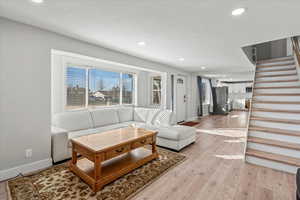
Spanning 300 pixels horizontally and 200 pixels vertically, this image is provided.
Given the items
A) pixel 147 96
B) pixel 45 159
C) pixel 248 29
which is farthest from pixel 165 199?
pixel 147 96

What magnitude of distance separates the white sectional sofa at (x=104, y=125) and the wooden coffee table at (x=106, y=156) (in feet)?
1.58

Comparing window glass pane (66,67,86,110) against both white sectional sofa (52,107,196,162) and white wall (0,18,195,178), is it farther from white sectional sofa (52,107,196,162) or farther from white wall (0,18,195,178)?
white wall (0,18,195,178)

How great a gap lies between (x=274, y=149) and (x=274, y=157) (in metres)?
0.20

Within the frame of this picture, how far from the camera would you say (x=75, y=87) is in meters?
3.87

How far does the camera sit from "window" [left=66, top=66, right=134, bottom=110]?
12.5 ft

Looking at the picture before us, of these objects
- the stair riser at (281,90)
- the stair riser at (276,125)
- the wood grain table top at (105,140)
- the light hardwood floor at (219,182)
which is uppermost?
the stair riser at (281,90)

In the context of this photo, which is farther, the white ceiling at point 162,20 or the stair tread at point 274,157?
the stair tread at point 274,157

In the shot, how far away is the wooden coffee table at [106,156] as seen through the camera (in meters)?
1.92

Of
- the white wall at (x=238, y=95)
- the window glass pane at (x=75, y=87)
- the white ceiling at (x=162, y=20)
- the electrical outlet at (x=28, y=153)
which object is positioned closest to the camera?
the white ceiling at (x=162, y=20)

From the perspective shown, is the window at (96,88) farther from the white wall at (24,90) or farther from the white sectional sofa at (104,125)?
the white wall at (24,90)

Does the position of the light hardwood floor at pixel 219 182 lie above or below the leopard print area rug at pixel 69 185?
below

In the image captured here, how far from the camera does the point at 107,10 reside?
6.09ft

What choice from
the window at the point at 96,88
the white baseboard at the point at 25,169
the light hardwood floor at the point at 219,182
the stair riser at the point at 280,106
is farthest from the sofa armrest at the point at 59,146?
the stair riser at the point at 280,106

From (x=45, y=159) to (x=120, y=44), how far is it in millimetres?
2566
